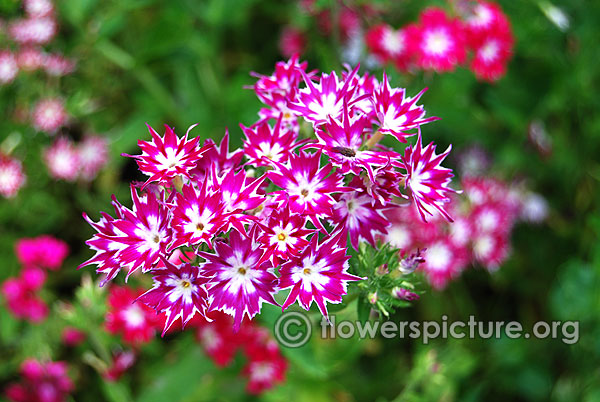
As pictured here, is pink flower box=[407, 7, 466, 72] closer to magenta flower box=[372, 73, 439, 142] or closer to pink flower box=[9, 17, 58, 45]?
magenta flower box=[372, 73, 439, 142]

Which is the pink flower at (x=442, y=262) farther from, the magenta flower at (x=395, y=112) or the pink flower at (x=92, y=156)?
the pink flower at (x=92, y=156)

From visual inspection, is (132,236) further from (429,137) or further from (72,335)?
(429,137)

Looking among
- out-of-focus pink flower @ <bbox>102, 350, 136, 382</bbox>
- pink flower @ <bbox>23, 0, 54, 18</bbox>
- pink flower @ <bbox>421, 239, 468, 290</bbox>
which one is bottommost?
out-of-focus pink flower @ <bbox>102, 350, 136, 382</bbox>

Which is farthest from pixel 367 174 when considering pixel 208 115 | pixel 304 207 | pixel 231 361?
pixel 208 115

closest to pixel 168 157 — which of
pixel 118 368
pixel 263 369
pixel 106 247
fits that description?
pixel 106 247

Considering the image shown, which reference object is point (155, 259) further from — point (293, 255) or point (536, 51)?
point (536, 51)

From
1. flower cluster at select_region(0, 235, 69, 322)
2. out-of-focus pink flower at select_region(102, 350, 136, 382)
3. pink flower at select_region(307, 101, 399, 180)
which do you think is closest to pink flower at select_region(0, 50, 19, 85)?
flower cluster at select_region(0, 235, 69, 322)

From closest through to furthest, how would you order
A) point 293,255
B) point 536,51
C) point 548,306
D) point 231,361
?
point 293,255
point 231,361
point 548,306
point 536,51

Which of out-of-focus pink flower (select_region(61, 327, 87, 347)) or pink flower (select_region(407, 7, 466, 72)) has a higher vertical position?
pink flower (select_region(407, 7, 466, 72))
